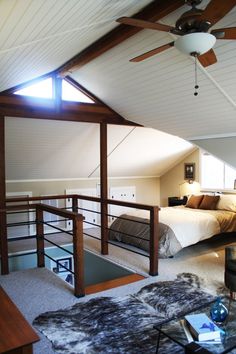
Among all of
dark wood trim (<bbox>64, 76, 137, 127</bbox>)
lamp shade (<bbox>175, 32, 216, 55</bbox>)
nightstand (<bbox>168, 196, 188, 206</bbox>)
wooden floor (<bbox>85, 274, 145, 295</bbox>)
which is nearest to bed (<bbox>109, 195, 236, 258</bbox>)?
wooden floor (<bbox>85, 274, 145, 295</bbox>)

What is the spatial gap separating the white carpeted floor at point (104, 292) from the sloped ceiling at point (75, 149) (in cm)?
175

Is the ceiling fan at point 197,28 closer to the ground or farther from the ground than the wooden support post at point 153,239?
farther from the ground

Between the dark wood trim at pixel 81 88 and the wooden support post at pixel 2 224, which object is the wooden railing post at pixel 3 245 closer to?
the wooden support post at pixel 2 224

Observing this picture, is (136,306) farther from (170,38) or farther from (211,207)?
(211,207)

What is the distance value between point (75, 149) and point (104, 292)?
2917 millimetres

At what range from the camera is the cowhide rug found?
7.69ft

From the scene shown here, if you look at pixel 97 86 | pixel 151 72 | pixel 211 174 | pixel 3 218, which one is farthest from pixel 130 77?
pixel 211 174

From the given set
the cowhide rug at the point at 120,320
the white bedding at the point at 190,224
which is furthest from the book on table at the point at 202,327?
the white bedding at the point at 190,224

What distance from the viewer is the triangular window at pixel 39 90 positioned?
13.6ft

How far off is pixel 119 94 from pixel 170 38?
1.42 metres

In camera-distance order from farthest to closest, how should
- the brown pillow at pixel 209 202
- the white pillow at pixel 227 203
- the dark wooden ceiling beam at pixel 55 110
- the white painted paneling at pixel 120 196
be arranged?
the white painted paneling at pixel 120 196 → the brown pillow at pixel 209 202 → the white pillow at pixel 227 203 → the dark wooden ceiling beam at pixel 55 110

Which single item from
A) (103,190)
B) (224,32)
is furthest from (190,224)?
(224,32)

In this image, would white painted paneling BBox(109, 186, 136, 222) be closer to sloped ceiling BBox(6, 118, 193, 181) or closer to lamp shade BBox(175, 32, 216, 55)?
sloped ceiling BBox(6, 118, 193, 181)

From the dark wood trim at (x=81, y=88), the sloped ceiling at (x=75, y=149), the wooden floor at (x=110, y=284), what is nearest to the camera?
the wooden floor at (x=110, y=284)
